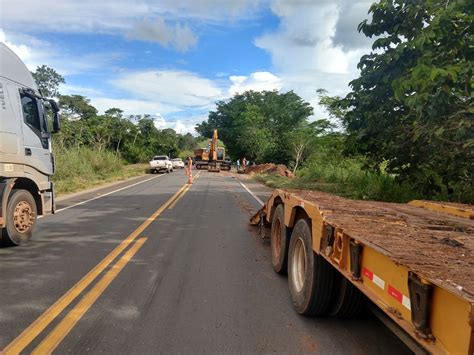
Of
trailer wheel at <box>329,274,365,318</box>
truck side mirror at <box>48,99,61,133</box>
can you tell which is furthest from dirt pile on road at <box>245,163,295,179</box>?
trailer wheel at <box>329,274,365,318</box>

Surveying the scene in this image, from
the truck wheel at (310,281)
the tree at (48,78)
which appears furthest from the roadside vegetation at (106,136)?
the truck wheel at (310,281)

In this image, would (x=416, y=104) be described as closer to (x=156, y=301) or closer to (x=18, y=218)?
(x=156, y=301)

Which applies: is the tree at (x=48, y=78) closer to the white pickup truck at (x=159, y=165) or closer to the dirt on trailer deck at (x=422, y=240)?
the white pickup truck at (x=159, y=165)

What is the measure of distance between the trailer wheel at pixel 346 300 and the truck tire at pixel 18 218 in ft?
18.6

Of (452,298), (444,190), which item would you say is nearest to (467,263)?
(452,298)

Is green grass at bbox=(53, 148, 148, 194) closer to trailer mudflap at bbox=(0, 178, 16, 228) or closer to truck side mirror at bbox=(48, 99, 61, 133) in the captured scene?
truck side mirror at bbox=(48, 99, 61, 133)

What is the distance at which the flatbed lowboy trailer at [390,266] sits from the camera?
211cm

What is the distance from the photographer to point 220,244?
816 cm

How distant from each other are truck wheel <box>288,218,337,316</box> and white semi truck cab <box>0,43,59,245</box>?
505 cm

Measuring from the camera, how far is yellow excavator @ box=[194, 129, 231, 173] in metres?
46.4

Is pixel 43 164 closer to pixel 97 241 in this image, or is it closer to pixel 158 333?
pixel 97 241

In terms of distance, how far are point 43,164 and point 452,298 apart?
8093 millimetres

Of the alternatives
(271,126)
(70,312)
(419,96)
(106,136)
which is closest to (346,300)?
(70,312)

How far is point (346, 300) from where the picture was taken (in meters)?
4.29
